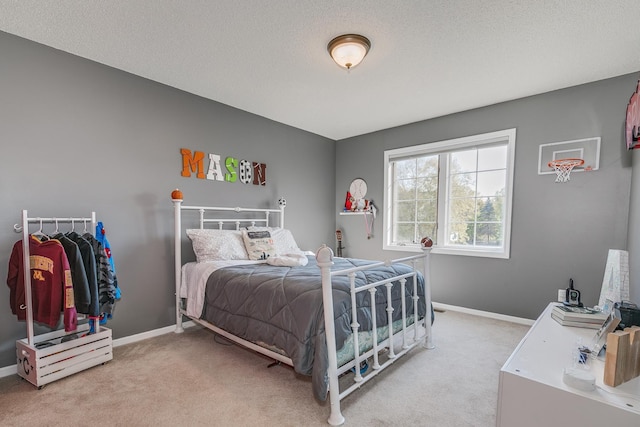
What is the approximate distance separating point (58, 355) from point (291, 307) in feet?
5.45

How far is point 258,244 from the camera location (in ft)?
9.66

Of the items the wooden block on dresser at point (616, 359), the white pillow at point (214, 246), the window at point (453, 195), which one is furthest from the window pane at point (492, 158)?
the white pillow at point (214, 246)

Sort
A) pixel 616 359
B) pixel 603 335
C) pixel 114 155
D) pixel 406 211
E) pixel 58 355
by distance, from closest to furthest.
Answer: pixel 616 359 → pixel 603 335 → pixel 58 355 → pixel 114 155 → pixel 406 211

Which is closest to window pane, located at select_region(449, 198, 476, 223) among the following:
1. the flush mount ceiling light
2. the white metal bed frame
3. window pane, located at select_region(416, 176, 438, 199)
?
window pane, located at select_region(416, 176, 438, 199)

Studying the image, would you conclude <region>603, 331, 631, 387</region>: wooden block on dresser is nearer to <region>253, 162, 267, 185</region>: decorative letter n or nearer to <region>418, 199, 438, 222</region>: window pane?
<region>418, 199, 438, 222</region>: window pane

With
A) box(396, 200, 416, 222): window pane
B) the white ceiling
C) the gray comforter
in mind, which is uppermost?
the white ceiling

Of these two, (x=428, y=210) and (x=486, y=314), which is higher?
(x=428, y=210)

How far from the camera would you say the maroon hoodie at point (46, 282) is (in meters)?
1.93

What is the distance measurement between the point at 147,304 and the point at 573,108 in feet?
14.6

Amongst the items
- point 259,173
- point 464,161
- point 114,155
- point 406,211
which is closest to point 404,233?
point 406,211

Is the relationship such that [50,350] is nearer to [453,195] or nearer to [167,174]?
[167,174]

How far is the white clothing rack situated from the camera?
1.90m

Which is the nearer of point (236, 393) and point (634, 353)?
point (634, 353)

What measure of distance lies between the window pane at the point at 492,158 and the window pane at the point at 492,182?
7 cm
